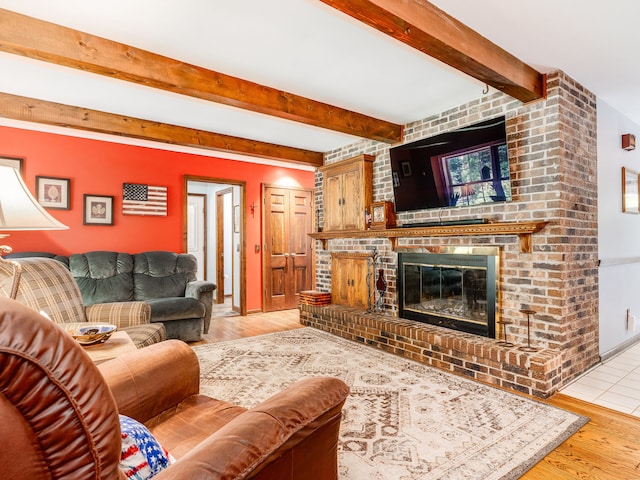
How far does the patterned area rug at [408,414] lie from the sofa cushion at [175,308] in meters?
0.55

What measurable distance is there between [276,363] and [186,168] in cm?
313

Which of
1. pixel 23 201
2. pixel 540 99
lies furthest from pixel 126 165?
pixel 540 99

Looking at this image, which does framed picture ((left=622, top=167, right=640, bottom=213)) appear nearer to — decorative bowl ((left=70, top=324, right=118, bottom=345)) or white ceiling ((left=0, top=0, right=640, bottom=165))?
white ceiling ((left=0, top=0, right=640, bottom=165))

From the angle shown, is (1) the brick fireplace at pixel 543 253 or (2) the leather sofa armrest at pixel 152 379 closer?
(2) the leather sofa armrest at pixel 152 379

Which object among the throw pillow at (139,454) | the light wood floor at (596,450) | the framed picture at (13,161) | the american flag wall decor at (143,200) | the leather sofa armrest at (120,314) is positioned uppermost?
the framed picture at (13,161)

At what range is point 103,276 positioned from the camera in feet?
13.6

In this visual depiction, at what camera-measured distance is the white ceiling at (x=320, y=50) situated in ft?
6.90

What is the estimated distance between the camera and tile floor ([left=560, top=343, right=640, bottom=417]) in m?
2.53

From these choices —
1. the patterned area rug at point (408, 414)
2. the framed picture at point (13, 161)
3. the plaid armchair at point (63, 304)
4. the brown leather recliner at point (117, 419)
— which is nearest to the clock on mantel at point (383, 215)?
the patterned area rug at point (408, 414)

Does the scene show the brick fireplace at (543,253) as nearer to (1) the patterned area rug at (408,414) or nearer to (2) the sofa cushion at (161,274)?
(1) the patterned area rug at (408,414)

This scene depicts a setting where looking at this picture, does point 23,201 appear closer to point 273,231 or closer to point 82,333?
point 82,333

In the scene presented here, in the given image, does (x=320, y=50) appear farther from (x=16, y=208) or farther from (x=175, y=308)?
(x=175, y=308)

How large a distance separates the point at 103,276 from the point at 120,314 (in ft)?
5.10

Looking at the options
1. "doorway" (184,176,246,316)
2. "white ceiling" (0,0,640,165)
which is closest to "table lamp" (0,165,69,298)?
"white ceiling" (0,0,640,165)
